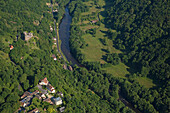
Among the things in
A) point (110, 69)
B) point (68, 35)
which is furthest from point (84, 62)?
point (68, 35)

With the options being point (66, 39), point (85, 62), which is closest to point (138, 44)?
point (85, 62)

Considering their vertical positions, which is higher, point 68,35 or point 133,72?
point 68,35

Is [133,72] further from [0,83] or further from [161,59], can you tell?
[0,83]

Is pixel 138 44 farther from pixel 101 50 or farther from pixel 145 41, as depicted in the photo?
pixel 101 50

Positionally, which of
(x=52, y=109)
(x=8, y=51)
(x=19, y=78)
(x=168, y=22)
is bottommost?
(x=52, y=109)

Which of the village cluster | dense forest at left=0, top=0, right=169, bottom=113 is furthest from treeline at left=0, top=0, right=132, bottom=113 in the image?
the village cluster

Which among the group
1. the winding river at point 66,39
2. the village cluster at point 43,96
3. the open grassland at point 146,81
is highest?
the winding river at point 66,39

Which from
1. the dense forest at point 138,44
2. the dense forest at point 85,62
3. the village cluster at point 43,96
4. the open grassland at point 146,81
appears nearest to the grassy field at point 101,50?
the open grassland at point 146,81

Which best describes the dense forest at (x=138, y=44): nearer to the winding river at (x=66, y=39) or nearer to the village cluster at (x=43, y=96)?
the winding river at (x=66, y=39)
